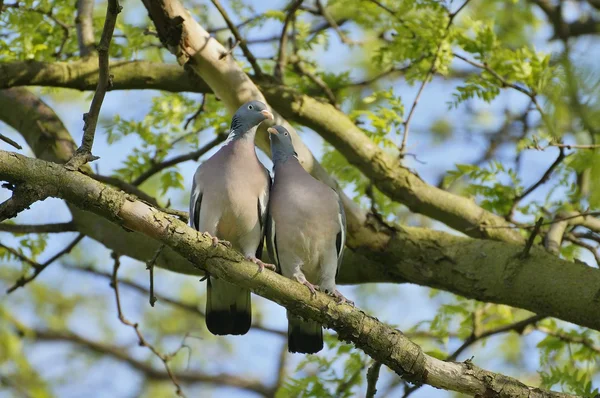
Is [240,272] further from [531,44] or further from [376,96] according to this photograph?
[531,44]

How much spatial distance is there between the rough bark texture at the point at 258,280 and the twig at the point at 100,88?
162mm

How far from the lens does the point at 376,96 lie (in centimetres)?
601

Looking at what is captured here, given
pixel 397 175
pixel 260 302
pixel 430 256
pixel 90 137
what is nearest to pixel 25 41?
pixel 90 137

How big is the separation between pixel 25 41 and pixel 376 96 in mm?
2801

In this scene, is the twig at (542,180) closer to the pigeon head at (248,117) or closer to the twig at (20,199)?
the pigeon head at (248,117)

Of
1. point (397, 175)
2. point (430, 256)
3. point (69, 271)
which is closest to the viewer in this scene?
point (430, 256)

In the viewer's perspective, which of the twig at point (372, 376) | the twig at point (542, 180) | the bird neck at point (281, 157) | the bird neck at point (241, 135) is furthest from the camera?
the twig at point (542, 180)

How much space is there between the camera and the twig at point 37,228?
18.8 feet

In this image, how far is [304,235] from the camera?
189 inches

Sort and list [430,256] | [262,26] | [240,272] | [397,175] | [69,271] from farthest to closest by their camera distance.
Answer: [69,271]
[262,26]
[397,175]
[430,256]
[240,272]

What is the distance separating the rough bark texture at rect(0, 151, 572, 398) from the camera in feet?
11.7

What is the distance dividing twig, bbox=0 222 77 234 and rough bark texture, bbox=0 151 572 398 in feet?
7.80

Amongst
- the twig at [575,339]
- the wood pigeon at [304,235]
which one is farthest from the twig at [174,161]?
the twig at [575,339]

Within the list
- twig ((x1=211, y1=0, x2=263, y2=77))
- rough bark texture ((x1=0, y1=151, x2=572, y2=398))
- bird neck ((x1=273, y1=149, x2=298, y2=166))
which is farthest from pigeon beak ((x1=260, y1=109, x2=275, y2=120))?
rough bark texture ((x1=0, y1=151, x2=572, y2=398))
